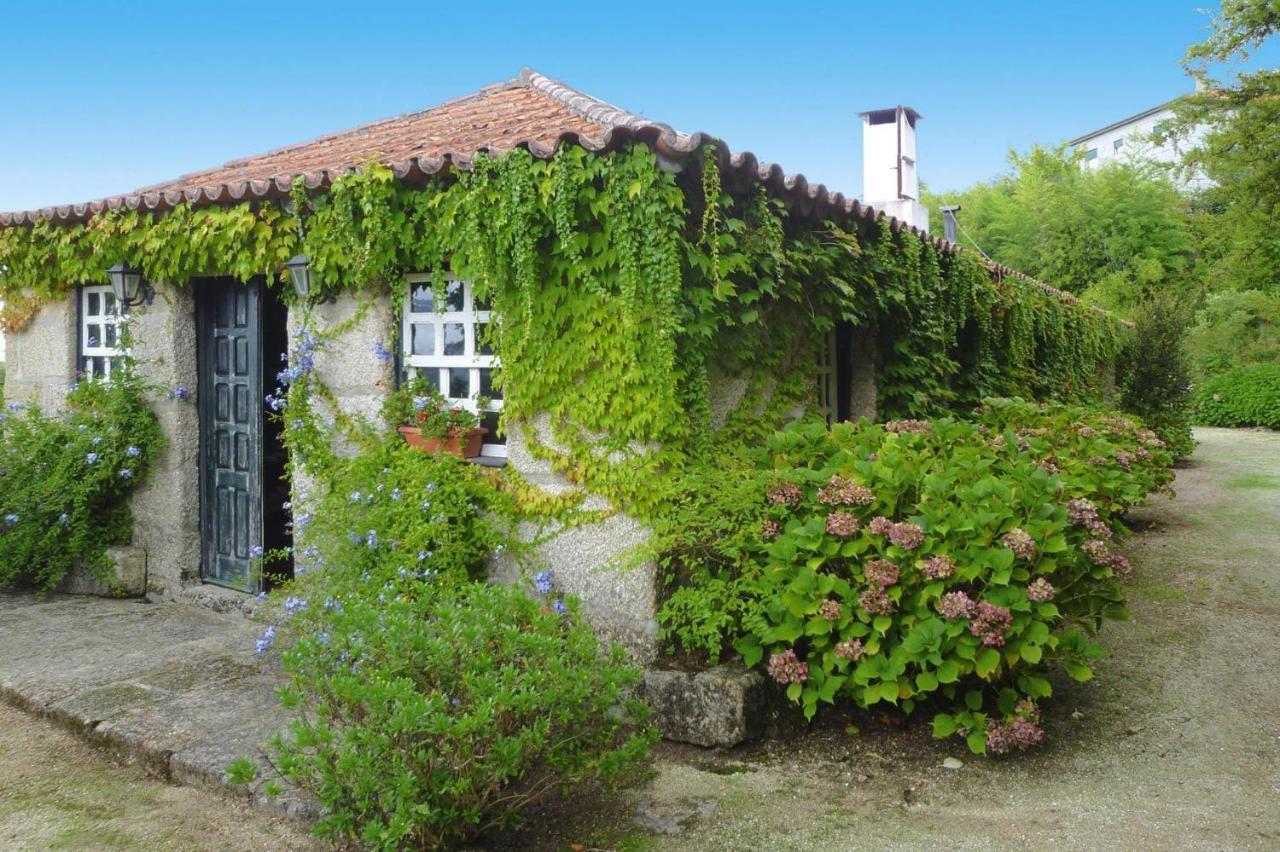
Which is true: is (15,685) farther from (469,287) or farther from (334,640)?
(469,287)

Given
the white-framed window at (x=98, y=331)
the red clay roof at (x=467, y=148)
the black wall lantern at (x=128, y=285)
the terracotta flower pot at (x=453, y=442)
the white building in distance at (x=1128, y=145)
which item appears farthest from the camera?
the white building in distance at (x=1128, y=145)

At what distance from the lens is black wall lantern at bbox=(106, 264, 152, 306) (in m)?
7.21

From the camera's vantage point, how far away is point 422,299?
6.12 m

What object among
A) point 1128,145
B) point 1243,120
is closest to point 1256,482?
point 1243,120

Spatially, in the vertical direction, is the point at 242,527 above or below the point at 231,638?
above

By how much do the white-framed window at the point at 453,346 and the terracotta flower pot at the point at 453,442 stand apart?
11cm

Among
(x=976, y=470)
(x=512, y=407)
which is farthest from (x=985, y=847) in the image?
(x=512, y=407)

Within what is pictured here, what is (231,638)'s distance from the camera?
249 inches

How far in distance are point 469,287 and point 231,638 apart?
106 inches

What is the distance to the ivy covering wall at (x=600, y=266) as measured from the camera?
498 centimetres

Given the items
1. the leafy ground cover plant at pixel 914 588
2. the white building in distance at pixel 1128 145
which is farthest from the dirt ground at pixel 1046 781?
the white building in distance at pixel 1128 145

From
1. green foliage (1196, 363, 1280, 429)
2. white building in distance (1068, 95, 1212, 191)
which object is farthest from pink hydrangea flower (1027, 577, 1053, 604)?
white building in distance (1068, 95, 1212, 191)

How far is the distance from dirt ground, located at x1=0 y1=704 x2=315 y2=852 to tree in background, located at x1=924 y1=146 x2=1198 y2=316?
29.8 metres

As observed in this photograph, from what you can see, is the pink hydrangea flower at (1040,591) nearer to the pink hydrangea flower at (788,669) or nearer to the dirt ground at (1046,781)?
the dirt ground at (1046,781)
